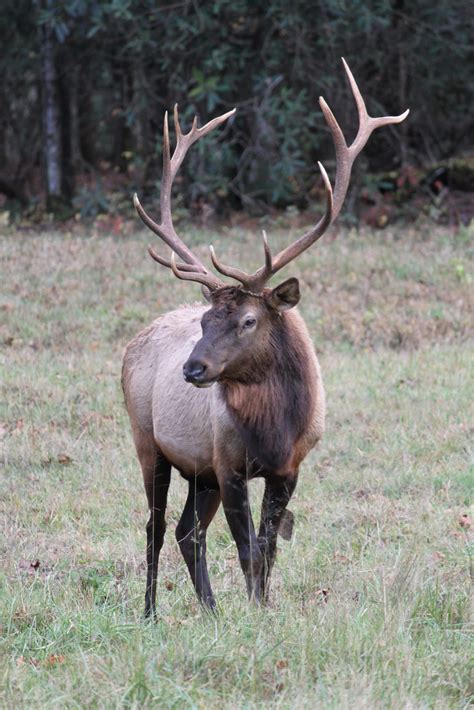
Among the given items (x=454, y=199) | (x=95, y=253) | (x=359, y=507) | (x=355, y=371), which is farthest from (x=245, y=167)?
(x=359, y=507)

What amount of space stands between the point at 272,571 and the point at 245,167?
573 inches

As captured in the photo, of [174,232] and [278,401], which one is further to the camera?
[174,232]

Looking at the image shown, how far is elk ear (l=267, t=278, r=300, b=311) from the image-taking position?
235 inches

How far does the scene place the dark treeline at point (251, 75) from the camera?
61.9 ft

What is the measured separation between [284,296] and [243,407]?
63 centimetres

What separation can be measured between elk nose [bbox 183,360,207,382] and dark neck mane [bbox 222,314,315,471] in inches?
17.3

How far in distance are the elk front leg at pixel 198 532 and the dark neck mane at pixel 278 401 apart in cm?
56

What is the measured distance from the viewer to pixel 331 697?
3932mm

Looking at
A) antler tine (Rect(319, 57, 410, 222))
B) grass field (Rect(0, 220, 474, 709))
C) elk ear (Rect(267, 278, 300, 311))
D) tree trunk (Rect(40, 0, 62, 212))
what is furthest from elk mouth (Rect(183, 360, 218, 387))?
tree trunk (Rect(40, 0, 62, 212))

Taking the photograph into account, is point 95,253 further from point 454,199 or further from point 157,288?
point 454,199

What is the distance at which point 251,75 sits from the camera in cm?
1962

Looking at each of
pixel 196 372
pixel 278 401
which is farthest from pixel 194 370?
pixel 278 401

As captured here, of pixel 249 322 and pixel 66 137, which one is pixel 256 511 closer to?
pixel 249 322

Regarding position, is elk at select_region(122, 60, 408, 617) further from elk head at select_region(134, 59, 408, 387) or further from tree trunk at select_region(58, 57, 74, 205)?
tree trunk at select_region(58, 57, 74, 205)
